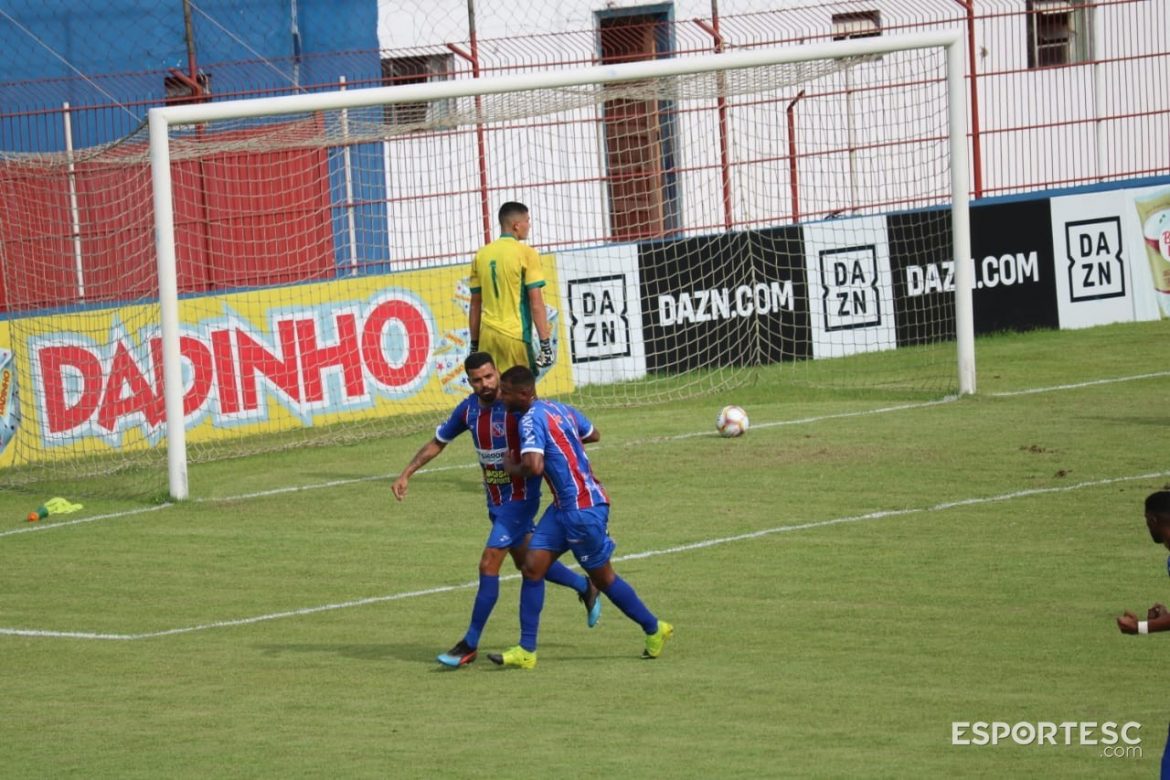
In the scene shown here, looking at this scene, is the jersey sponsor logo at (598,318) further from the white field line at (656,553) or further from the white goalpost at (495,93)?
the white field line at (656,553)

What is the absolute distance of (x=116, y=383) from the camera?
56.2 ft

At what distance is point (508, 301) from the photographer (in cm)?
1455

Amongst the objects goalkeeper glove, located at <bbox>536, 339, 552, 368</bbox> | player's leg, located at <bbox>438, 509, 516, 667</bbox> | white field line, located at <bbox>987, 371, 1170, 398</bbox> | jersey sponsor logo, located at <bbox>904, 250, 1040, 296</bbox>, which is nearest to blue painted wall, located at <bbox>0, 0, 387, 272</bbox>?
jersey sponsor logo, located at <bbox>904, 250, 1040, 296</bbox>

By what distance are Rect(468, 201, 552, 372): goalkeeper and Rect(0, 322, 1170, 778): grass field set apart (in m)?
1.19

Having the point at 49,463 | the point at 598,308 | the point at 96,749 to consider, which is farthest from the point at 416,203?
the point at 96,749

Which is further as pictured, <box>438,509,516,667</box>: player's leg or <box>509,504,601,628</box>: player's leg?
<box>509,504,601,628</box>: player's leg

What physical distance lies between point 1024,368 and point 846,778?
13321 millimetres

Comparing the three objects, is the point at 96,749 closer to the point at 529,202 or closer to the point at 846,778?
the point at 846,778

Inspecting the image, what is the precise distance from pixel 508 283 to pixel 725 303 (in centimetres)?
684

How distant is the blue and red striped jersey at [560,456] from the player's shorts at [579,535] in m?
0.05

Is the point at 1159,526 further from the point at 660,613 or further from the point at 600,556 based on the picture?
the point at 660,613

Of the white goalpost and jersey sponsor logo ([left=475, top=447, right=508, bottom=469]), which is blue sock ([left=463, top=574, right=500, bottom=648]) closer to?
jersey sponsor logo ([left=475, top=447, right=508, bottom=469])

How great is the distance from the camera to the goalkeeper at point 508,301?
1448 centimetres

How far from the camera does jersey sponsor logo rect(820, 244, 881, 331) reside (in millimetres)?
21281
